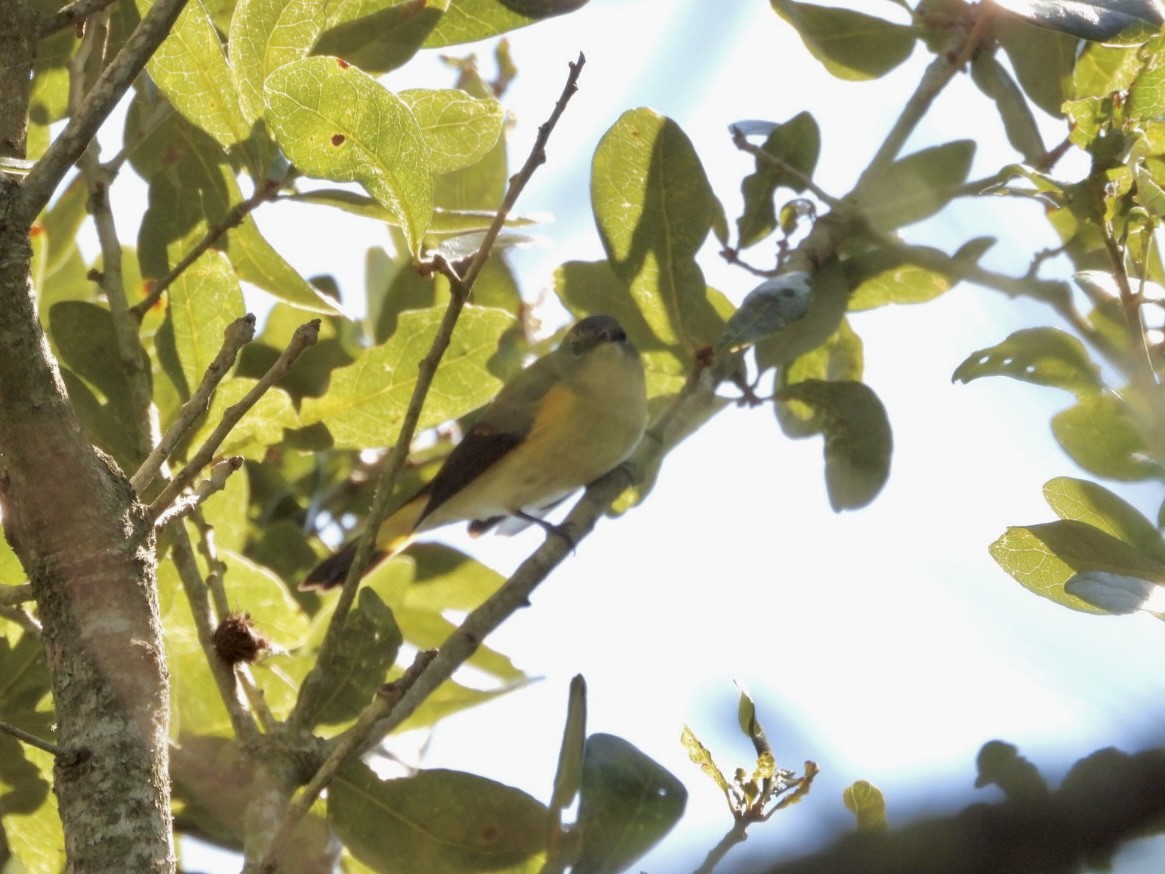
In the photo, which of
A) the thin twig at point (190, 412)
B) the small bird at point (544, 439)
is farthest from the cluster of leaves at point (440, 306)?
the small bird at point (544, 439)

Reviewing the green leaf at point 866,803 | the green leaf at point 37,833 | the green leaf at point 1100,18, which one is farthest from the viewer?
the green leaf at point 37,833

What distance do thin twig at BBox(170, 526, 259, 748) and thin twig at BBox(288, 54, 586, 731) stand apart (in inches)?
3.0

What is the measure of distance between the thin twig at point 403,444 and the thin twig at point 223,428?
0.28 m

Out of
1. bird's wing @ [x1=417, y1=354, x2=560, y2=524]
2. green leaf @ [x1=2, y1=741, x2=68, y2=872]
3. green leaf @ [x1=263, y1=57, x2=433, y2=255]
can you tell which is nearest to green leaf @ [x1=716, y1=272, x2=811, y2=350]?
green leaf @ [x1=263, y1=57, x2=433, y2=255]

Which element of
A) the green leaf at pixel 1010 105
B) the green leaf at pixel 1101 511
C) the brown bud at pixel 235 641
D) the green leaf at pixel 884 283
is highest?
the green leaf at pixel 1010 105

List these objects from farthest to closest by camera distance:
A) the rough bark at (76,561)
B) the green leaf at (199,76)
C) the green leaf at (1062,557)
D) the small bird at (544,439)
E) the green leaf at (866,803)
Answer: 1. the small bird at (544,439)
2. the green leaf at (199,76)
3. the green leaf at (1062,557)
4. the rough bark at (76,561)
5. the green leaf at (866,803)

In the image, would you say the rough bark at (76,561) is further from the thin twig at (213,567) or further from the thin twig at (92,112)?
the thin twig at (213,567)

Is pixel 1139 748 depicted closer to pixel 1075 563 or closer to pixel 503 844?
pixel 1075 563

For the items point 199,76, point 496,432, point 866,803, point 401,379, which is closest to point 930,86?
point 401,379

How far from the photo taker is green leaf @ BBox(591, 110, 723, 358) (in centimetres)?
277

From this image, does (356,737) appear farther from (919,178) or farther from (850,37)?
(850,37)

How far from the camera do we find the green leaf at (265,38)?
7.59 ft

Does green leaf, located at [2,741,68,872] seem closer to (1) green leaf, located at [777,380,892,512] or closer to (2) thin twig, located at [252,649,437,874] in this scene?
→ (2) thin twig, located at [252,649,437,874]

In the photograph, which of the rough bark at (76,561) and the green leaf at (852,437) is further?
the green leaf at (852,437)
